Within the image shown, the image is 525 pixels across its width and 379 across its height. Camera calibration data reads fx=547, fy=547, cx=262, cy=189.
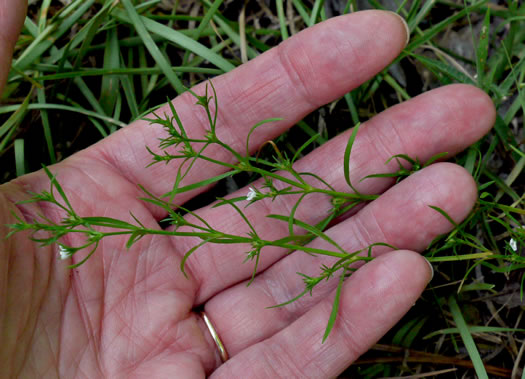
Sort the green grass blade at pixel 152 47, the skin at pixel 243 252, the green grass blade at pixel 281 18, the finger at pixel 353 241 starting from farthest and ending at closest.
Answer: the green grass blade at pixel 281 18
the green grass blade at pixel 152 47
the finger at pixel 353 241
the skin at pixel 243 252

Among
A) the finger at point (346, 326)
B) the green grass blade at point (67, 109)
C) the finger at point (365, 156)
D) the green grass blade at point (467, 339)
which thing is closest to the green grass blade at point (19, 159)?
the green grass blade at point (67, 109)

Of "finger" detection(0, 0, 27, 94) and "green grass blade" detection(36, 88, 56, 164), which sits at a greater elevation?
"finger" detection(0, 0, 27, 94)

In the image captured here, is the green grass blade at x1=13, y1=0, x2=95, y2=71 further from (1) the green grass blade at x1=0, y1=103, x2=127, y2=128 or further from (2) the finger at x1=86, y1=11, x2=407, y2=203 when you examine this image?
(2) the finger at x1=86, y1=11, x2=407, y2=203

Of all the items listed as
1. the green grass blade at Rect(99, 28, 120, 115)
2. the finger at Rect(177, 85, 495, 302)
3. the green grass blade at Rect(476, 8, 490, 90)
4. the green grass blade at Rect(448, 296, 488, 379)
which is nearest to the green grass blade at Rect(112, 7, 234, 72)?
the green grass blade at Rect(99, 28, 120, 115)

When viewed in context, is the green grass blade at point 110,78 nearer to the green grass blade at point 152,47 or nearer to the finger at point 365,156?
the green grass blade at point 152,47

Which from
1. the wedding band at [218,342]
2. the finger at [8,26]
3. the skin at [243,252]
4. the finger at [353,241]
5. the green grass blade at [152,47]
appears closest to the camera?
the finger at [8,26]

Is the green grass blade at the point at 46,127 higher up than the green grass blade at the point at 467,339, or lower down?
higher up

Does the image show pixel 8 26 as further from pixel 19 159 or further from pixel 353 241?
pixel 353 241
